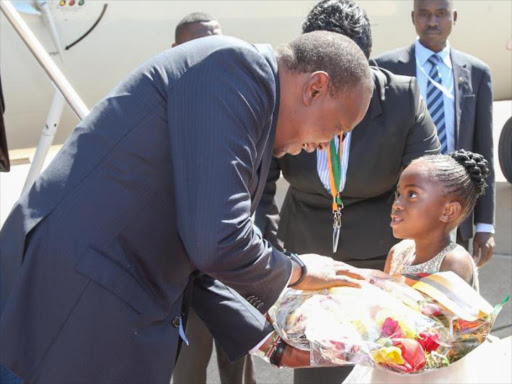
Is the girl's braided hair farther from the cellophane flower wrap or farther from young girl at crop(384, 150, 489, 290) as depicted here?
the cellophane flower wrap

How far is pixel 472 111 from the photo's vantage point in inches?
167

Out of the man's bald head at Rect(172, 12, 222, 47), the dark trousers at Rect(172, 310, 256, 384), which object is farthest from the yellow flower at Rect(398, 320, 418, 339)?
the man's bald head at Rect(172, 12, 222, 47)

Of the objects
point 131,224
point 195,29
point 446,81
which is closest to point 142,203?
point 131,224

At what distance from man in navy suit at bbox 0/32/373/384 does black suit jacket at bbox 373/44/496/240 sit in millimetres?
2198

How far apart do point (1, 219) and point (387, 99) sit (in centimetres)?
401

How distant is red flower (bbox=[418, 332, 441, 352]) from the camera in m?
2.22

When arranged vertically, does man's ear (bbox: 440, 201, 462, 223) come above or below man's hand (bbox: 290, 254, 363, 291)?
below

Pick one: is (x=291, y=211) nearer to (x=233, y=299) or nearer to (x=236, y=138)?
(x=233, y=299)

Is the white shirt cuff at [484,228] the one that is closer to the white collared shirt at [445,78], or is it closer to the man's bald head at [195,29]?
the white collared shirt at [445,78]

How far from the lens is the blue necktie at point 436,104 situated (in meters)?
4.21

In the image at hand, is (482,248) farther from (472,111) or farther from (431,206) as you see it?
(431,206)

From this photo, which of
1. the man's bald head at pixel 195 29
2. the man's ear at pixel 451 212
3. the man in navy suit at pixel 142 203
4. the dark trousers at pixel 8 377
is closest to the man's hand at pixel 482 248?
the man's ear at pixel 451 212

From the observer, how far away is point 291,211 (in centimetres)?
353

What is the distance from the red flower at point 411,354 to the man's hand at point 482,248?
6.26 ft
